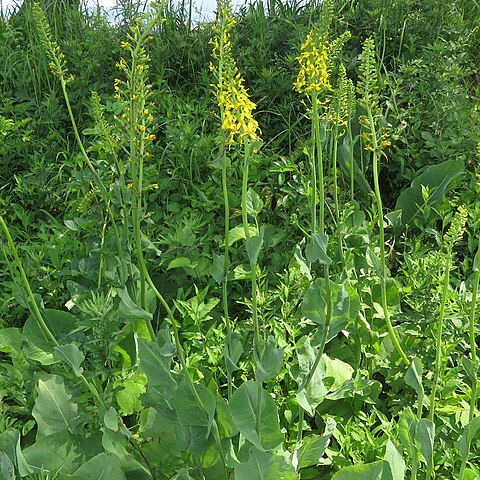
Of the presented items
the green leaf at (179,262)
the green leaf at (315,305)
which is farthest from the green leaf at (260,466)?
the green leaf at (179,262)

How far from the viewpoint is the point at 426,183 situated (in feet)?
10.9

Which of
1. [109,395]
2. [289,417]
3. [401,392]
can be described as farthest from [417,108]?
[109,395]

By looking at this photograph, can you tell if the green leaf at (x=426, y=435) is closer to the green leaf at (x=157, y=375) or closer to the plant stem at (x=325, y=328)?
the plant stem at (x=325, y=328)

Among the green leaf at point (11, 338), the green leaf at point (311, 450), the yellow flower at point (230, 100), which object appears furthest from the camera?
the green leaf at point (11, 338)

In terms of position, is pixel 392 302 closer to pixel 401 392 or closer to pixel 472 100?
pixel 401 392

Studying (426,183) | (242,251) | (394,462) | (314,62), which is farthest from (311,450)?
(426,183)

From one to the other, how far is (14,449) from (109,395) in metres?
0.34

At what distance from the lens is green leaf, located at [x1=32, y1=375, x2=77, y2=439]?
217 centimetres

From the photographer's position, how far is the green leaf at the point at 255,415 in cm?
173

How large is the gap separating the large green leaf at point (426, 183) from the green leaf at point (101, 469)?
195 centimetres

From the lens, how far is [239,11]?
4.59 m

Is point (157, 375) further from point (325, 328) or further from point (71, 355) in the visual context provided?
point (325, 328)

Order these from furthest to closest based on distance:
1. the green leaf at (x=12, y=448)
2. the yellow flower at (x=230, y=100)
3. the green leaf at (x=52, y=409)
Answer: the green leaf at (x=52, y=409), the green leaf at (x=12, y=448), the yellow flower at (x=230, y=100)

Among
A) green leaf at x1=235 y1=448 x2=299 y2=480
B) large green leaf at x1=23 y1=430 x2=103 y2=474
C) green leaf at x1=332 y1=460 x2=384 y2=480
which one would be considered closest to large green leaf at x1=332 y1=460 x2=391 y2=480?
green leaf at x1=332 y1=460 x2=384 y2=480
